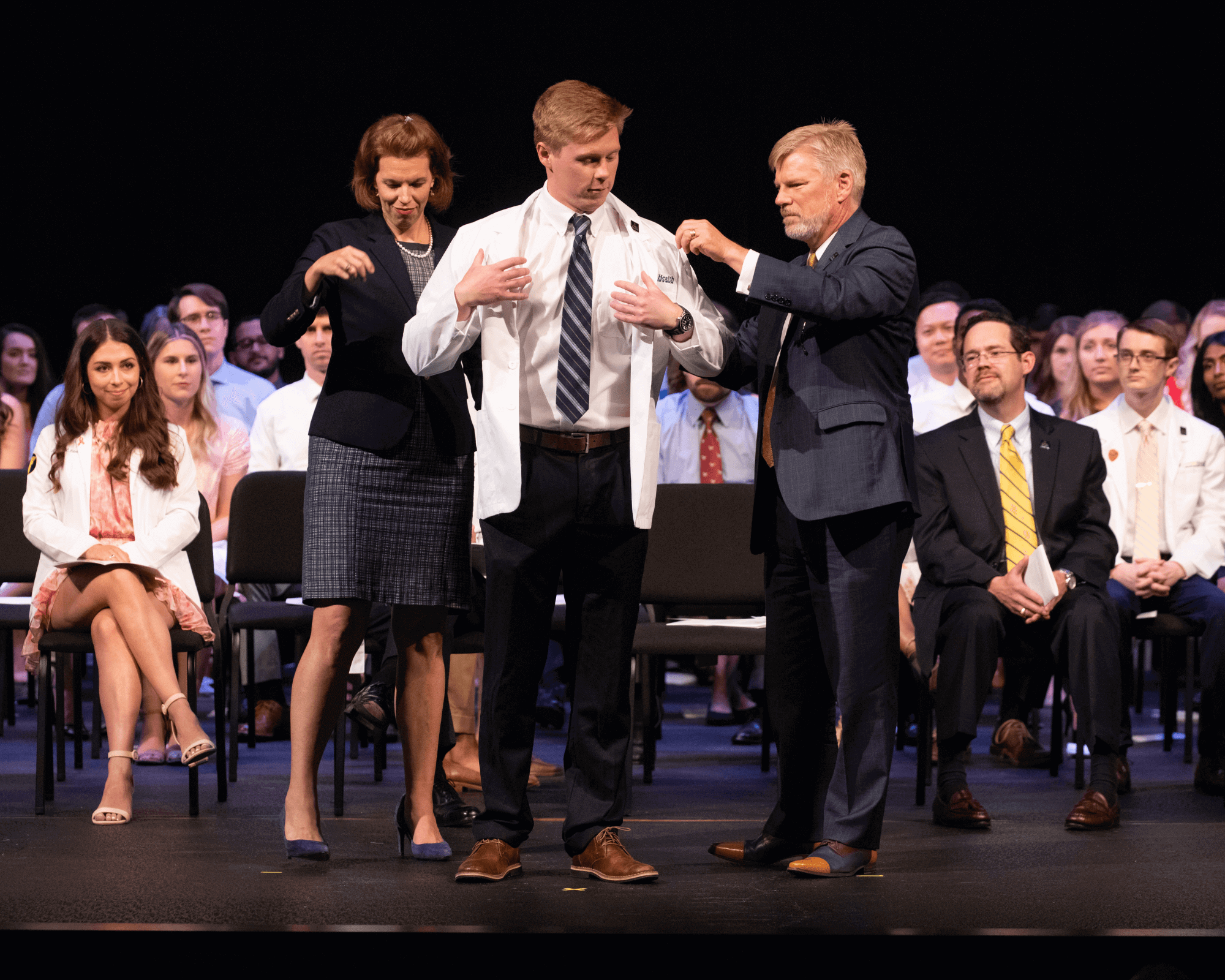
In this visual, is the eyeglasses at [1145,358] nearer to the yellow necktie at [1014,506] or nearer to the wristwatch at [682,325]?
the yellow necktie at [1014,506]

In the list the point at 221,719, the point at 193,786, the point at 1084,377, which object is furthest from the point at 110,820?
the point at 1084,377

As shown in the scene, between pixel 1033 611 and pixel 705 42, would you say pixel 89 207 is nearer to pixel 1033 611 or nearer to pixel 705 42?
pixel 705 42

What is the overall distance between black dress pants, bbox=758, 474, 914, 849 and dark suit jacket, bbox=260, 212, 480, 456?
2.52 ft

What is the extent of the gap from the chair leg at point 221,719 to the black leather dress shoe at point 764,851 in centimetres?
138

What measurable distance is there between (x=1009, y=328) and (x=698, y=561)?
1.18 meters

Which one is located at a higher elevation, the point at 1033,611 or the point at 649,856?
the point at 1033,611

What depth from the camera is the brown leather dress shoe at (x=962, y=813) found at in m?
3.50

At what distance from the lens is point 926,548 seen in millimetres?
4121

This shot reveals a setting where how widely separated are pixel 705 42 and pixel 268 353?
2752 millimetres

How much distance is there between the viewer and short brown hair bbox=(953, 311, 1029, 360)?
420 cm

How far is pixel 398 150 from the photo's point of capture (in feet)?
9.86

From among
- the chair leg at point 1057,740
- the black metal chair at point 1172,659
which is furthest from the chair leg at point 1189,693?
the chair leg at point 1057,740

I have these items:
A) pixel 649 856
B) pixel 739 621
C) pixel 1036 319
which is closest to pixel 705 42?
pixel 1036 319

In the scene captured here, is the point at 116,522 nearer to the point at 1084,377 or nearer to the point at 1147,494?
the point at 1147,494
